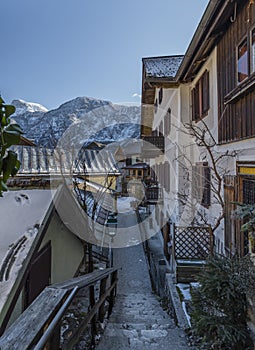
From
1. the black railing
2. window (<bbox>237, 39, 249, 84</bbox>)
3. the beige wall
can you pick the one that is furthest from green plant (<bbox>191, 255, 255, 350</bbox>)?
the black railing

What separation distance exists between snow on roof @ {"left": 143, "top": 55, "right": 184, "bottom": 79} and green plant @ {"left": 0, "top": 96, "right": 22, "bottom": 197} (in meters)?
9.12

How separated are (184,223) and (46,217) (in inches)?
265

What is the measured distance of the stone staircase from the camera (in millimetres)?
3374

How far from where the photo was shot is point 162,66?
440 inches

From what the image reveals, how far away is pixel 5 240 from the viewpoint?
2893 mm

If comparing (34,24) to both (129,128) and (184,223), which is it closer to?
(184,223)

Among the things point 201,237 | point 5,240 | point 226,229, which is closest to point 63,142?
point 201,237

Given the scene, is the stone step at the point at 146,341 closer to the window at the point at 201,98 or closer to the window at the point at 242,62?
the window at the point at 242,62

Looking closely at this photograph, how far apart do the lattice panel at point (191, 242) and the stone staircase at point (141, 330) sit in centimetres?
157

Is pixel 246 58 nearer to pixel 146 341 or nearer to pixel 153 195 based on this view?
pixel 146 341

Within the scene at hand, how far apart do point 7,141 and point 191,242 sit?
6890 millimetres

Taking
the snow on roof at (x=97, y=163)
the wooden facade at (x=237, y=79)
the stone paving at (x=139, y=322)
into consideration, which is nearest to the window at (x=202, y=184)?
the wooden facade at (x=237, y=79)

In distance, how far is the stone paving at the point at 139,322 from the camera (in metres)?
3.42

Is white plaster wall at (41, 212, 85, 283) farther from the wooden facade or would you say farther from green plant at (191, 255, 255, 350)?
the wooden facade
